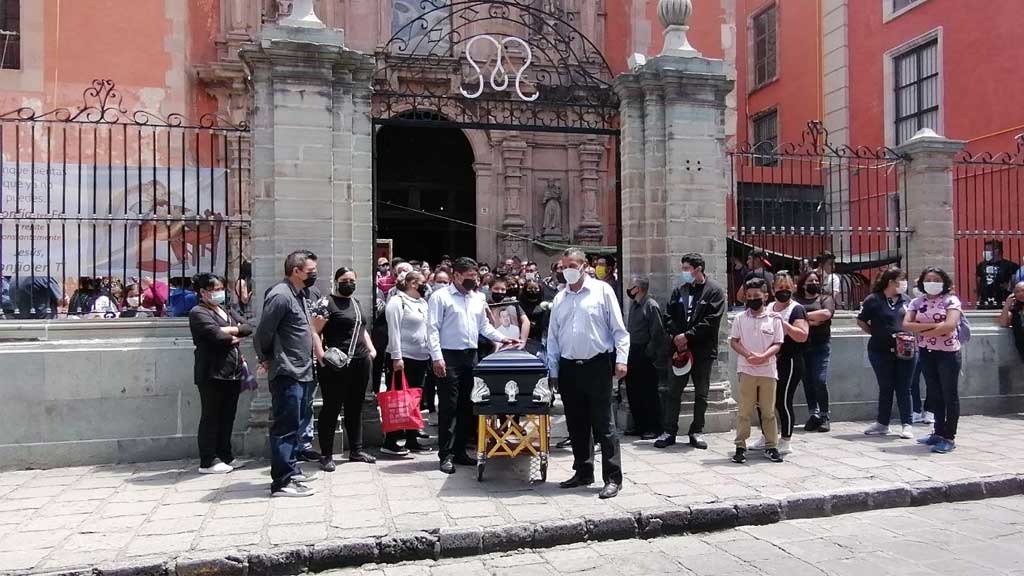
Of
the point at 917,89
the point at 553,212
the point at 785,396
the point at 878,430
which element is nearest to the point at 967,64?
the point at 917,89

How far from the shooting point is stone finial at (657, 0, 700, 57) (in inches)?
350

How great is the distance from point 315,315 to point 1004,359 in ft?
29.4

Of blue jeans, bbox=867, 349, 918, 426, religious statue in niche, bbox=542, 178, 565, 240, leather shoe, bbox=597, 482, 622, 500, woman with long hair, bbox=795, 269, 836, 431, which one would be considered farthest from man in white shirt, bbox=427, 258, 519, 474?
religious statue in niche, bbox=542, 178, 565, 240

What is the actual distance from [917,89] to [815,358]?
12.5 metres

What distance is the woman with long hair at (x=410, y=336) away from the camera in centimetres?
767

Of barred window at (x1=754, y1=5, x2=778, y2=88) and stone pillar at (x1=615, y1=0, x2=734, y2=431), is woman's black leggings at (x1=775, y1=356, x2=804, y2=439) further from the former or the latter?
barred window at (x1=754, y1=5, x2=778, y2=88)

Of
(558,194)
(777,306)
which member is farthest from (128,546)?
(558,194)

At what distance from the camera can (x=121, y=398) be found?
755 cm

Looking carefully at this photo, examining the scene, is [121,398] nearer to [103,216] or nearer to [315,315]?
[103,216]

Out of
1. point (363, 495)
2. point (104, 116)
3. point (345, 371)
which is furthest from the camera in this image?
point (104, 116)

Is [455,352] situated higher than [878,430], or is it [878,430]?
[455,352]

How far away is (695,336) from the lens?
789 cm

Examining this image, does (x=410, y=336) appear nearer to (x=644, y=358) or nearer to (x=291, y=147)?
(x=291, y=147)

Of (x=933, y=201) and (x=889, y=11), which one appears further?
(x=889, y=11)
